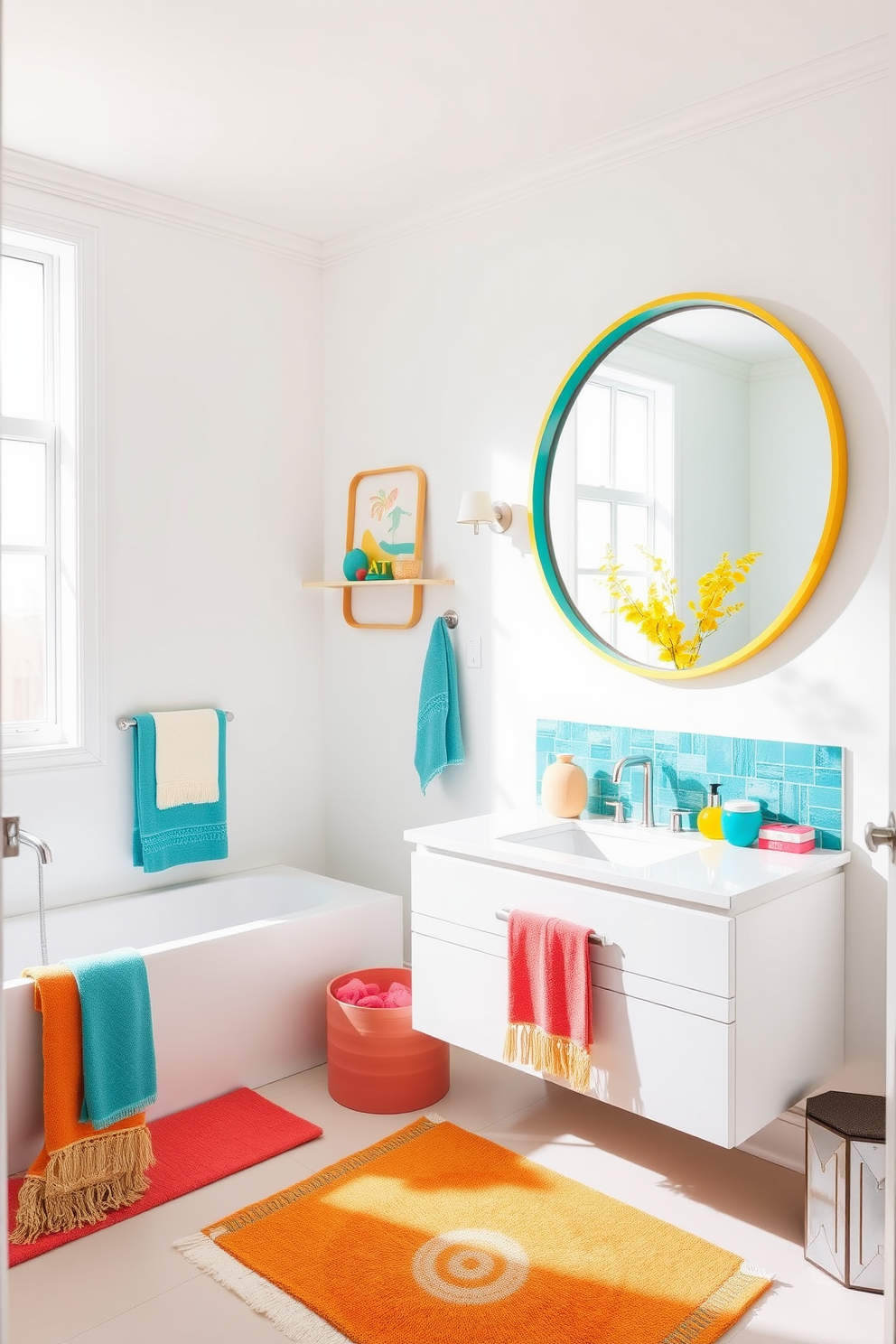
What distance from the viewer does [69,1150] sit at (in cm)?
231

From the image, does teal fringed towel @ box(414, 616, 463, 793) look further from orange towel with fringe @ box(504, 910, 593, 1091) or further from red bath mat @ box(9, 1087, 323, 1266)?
red bath mat @ box(9, 1087, 323, 1266)

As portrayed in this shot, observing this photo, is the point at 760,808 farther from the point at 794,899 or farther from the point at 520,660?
the point at 520,660

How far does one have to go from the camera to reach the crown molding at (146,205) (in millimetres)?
3029

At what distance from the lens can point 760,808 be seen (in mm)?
2586

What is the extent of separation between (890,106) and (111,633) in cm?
254

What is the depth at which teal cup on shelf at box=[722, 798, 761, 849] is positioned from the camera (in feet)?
8.18

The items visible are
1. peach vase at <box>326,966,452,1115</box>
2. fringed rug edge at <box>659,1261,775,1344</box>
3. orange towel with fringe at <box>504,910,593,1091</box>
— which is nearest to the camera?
fringed rug edge at <box>659,1261,775,1344</box>

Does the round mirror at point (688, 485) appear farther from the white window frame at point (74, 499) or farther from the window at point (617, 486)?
the white window frame at point (74, 499)

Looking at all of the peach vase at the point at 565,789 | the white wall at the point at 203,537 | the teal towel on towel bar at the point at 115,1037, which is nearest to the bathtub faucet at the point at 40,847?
the teal towel on towel bar at the point at 115,1037

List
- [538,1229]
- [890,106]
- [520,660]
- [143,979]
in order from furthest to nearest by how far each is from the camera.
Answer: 1. [520,660]
2. [143,979]
3. [538,1229]
4. [890,106]

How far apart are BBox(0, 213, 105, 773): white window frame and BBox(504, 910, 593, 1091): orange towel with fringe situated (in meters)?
1.51

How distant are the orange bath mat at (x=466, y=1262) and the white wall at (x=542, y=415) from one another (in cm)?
68

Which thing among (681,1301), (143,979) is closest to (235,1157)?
(143,979)

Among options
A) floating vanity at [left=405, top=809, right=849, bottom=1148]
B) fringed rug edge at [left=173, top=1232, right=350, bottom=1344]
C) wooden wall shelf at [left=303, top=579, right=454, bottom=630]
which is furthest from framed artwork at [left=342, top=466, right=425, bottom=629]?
fringed rug edge at [left=173, top=1232, right=350, bottom=1344]
